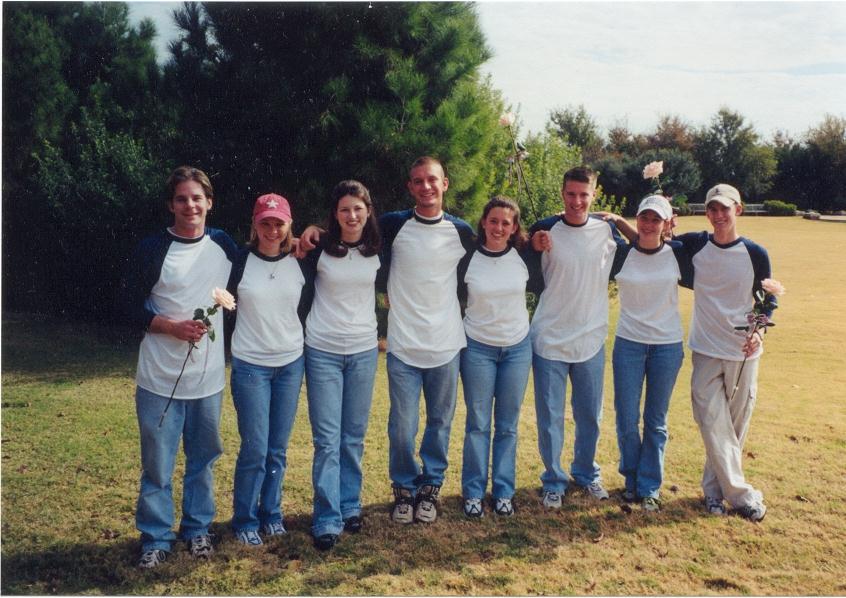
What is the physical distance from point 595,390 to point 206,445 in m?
2.24

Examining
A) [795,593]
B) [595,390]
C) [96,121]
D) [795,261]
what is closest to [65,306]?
[96,121]

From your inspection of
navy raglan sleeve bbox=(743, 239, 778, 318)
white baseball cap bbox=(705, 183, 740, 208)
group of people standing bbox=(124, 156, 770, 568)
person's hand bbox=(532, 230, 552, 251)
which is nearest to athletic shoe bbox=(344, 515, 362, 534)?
group of people standing bbox=(124, 156, 770, 568)

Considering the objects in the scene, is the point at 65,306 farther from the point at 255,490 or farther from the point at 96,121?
the point at 255,490

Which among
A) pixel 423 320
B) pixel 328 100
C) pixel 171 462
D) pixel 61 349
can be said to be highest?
pixel 328 100

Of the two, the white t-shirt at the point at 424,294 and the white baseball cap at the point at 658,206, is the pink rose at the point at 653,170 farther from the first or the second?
the white t-shirt at the point at 424,294

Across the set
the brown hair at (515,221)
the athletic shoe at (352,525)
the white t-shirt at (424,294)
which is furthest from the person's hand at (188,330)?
the brown hair at (515,221)

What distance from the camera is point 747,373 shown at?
432cm

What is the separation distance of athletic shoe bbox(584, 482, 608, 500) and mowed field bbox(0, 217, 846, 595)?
94 mm

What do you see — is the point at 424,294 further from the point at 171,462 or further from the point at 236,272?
the point at 171,462

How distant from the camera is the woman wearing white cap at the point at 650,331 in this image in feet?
14.1

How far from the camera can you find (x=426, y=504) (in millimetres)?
4266

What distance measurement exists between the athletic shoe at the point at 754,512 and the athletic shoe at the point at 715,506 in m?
0.10

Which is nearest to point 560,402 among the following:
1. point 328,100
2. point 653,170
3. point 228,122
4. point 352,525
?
point 352,525

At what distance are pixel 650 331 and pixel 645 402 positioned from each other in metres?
0.42
